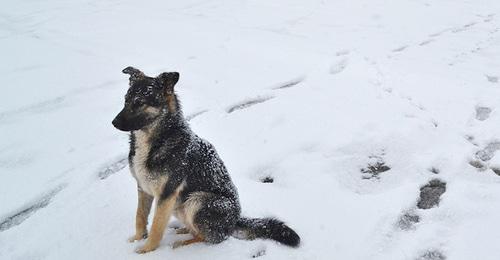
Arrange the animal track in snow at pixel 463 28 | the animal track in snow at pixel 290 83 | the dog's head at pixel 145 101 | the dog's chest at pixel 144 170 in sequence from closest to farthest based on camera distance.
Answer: the dog's head at pixel 145 101 → the dog's chest at pixel 144 170 → the animal track in snow at pixel 290 83 → the animal track in snow at pixel 463 28

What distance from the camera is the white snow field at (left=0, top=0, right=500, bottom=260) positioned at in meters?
A: 4.76

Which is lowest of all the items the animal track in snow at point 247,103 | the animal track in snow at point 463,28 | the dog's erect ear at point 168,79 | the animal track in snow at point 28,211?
the animal track in snow at point 28,211

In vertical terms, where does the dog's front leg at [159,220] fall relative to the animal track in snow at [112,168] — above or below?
above

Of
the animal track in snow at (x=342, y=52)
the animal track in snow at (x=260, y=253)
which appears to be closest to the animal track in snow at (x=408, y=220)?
the animal track in snow at (x=260, y=253)

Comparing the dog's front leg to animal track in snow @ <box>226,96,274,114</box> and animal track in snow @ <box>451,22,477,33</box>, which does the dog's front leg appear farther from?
animal track in snow @ <box>451,22,477,33</box>

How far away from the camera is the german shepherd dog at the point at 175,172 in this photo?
4.12 meters

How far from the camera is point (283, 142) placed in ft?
22.1

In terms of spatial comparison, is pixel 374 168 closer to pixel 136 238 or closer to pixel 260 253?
pixel 260 253

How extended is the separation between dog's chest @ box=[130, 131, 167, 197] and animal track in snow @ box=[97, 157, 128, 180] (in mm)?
2152

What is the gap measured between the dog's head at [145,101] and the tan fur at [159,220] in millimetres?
797

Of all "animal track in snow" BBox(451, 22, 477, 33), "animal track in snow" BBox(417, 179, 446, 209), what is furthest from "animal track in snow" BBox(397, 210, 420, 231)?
"animal track in snow" BBox(451, 22, 477, 33)

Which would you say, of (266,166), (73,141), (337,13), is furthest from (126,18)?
(266,166)

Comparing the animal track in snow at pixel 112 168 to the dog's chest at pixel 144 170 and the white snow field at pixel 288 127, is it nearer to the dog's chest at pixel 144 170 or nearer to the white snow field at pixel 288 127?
the white snow field at pixel 288 127

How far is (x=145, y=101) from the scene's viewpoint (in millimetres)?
4090
